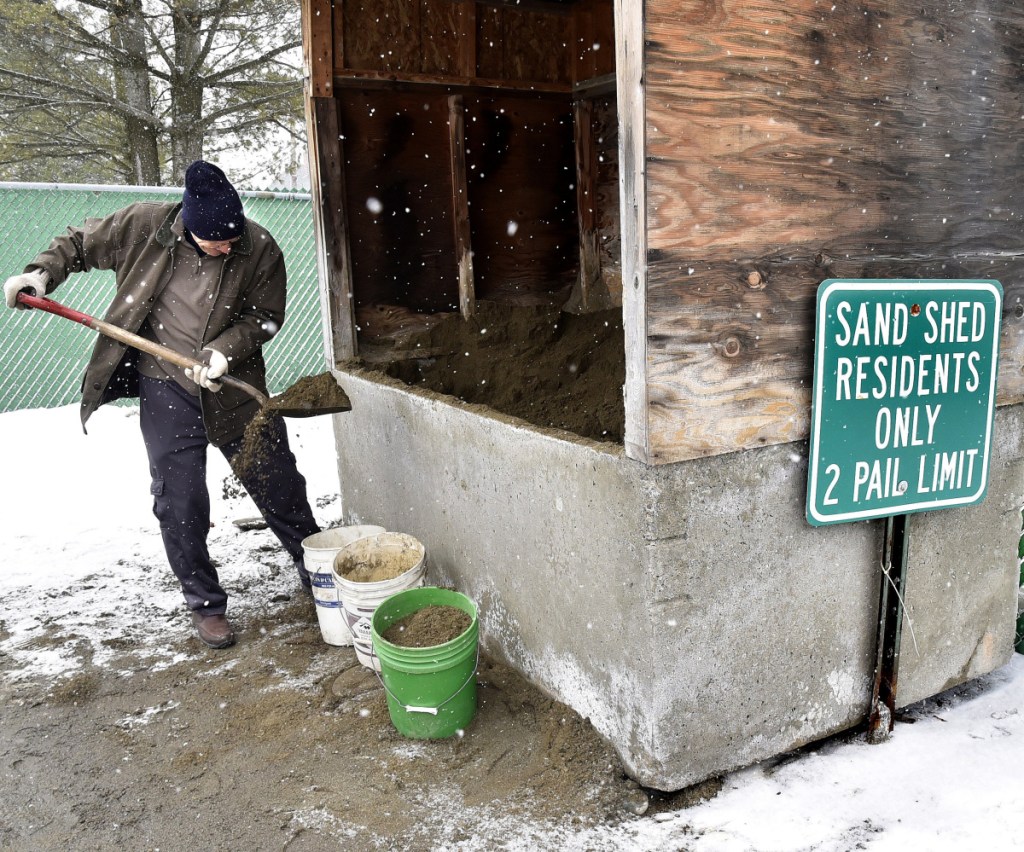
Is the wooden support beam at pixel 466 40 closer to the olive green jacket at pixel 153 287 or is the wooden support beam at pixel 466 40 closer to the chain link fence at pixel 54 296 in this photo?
the olive green jacket at pixel 153 287

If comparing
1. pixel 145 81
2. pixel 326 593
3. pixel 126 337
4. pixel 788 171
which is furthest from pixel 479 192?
pixel 145 81

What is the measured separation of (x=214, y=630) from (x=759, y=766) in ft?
7.70

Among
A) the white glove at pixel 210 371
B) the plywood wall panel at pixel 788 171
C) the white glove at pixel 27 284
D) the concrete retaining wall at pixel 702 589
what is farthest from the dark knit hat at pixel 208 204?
the plywood wall panel at pixel 788 171

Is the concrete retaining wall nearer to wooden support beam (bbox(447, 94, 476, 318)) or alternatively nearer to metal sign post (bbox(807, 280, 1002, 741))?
metal sign post (bbox(807, 280, 1002, 741))

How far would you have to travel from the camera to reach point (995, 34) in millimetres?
2537

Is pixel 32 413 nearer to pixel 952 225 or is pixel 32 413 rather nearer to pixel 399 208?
pixel 399 208

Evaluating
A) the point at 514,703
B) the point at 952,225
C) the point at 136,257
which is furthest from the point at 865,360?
the point at 136,257

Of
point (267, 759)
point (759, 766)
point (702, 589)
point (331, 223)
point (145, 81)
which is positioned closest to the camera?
point (702, 589)

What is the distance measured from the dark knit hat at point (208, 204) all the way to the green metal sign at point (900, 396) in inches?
95.2

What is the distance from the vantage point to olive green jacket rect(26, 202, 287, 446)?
11.8 ft

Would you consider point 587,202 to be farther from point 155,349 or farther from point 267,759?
point 267,759

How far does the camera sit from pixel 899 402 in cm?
253

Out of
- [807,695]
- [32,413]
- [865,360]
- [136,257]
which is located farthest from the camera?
[32,413]

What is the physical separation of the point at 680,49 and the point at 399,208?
2551 millimetres
